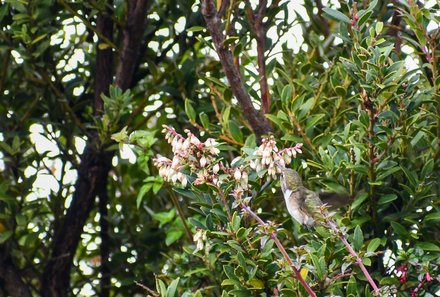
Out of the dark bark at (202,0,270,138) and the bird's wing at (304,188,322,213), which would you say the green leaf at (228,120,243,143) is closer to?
the dark bark at (202,0,270,138)

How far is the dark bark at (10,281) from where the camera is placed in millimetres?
3008

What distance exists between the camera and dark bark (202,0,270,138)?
2467 millimetres

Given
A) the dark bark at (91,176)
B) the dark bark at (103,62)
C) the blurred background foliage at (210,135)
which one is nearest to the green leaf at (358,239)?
the blurred background foliage at (210,135)

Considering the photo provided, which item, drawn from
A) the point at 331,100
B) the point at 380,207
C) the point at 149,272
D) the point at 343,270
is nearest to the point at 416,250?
the point at 380,207

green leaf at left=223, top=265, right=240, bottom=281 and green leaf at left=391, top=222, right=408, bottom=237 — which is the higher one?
green leaf at left=223, top=265, right=240, bottom=281

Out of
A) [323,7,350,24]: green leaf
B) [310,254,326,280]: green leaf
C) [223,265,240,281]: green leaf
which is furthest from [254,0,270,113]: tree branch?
[310,254,326,280]: green leaf

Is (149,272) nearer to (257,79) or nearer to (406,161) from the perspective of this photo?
(257,79)

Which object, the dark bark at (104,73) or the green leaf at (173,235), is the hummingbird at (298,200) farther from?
the dark bark at (104,73)

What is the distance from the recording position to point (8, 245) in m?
3.04

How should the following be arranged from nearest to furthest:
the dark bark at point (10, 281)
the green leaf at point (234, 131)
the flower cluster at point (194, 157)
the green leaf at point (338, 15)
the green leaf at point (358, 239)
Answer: the flower cluster at point (194, 157) → the green leaf at point (358, 239) → the green leaf at point (338, 15) → the green leaf at point (234, 131) → the dark bark at point (10, 281)

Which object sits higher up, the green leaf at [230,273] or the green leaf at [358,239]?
the green leaf at [230,273]

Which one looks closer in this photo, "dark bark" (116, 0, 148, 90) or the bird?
the bird

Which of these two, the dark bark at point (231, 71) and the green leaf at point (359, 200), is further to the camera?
the dark bark at point (231, 71)

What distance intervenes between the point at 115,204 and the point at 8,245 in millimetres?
426
